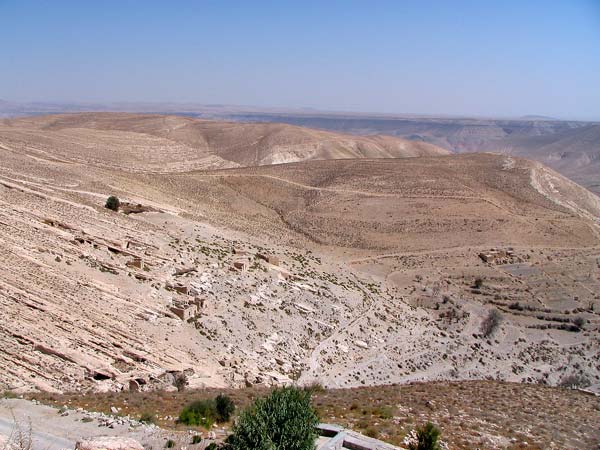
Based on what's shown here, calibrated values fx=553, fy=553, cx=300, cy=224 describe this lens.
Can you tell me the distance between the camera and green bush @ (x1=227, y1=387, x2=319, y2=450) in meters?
9.10

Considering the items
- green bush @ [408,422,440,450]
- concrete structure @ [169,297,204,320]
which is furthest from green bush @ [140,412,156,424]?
concrete structure @ [169,297,204,320]

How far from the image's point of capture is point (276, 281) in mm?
23875

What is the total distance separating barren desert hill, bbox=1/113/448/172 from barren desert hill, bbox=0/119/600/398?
20.0 feet

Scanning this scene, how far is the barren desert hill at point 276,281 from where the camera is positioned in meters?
16.1

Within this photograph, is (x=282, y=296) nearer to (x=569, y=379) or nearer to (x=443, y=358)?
(x=443, y=358)

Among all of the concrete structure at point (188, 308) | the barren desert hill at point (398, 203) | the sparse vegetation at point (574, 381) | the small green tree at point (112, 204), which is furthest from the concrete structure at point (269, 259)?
the sparse vegetation at point (574, 381)

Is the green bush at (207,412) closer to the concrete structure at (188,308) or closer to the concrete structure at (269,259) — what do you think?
the concrete structure at (188,308)

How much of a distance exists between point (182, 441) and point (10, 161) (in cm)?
2604

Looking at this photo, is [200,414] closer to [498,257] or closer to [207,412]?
[207,412]

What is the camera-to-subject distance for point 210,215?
35688 millimetres

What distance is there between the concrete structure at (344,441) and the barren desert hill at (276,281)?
545cm

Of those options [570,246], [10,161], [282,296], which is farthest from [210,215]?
[570,246]

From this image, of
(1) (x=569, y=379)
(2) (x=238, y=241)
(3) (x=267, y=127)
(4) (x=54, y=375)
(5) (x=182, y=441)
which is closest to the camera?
(5) (x=182, y=441)

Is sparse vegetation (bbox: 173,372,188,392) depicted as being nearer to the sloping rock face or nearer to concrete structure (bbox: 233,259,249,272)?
the sloping rock face
